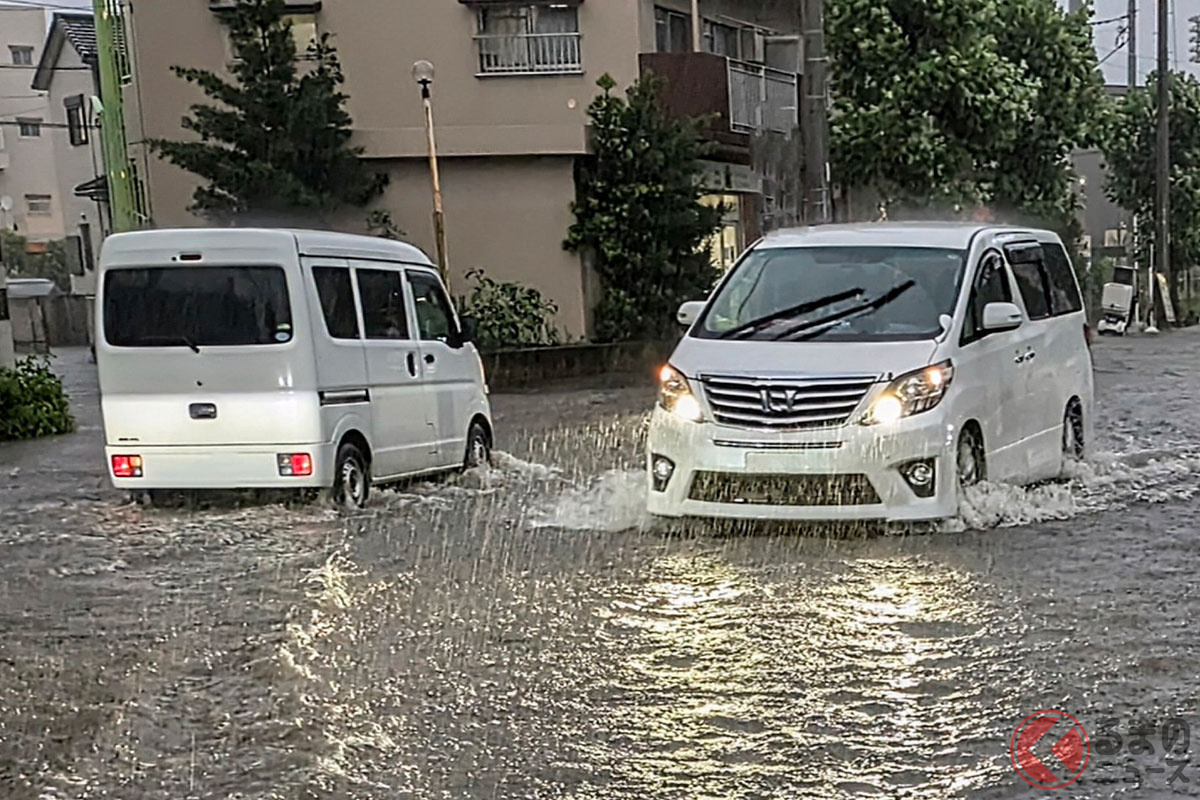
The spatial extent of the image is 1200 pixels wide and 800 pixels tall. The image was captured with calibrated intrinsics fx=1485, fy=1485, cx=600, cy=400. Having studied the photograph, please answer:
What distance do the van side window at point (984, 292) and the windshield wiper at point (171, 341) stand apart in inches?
203

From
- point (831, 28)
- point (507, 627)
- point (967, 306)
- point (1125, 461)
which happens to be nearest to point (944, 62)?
point (831, 28)

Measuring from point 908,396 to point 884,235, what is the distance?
1.77 metres

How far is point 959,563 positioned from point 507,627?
2.59 meters

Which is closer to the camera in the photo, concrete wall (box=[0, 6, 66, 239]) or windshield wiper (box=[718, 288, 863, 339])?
windshield wiper (box=[718, 288, 863, 339])

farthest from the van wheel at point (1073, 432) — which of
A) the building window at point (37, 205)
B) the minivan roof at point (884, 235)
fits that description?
the building window at point (37, 205)

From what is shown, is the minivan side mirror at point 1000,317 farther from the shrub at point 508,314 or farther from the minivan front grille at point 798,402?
the shrub at point 508,314

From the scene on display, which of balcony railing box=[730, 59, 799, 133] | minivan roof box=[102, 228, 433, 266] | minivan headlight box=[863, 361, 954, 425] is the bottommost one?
minivan headlight box=[863, 361, 954, 425]

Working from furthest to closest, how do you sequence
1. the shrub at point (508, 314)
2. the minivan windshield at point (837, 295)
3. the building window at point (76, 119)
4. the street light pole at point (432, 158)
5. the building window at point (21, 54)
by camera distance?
the building window at point (21, 54), the building window at point (76, 119), the shrub at point (508, 314), the street light pole at point (432, 158), the minivan windshield at point (837, 295)

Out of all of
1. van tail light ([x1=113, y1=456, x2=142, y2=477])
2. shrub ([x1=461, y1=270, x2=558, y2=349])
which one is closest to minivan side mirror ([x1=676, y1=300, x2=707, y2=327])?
van tail light ([x1=113, y1=456, x2=142, y2=477])

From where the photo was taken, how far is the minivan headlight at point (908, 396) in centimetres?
850

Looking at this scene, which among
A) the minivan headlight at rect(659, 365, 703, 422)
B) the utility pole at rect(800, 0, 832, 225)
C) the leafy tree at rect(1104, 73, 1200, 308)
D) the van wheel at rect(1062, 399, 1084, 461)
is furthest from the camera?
the leafy tree at rect(1104, 73, 1200, 308)

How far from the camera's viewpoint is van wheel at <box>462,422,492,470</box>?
1259 centimetres
